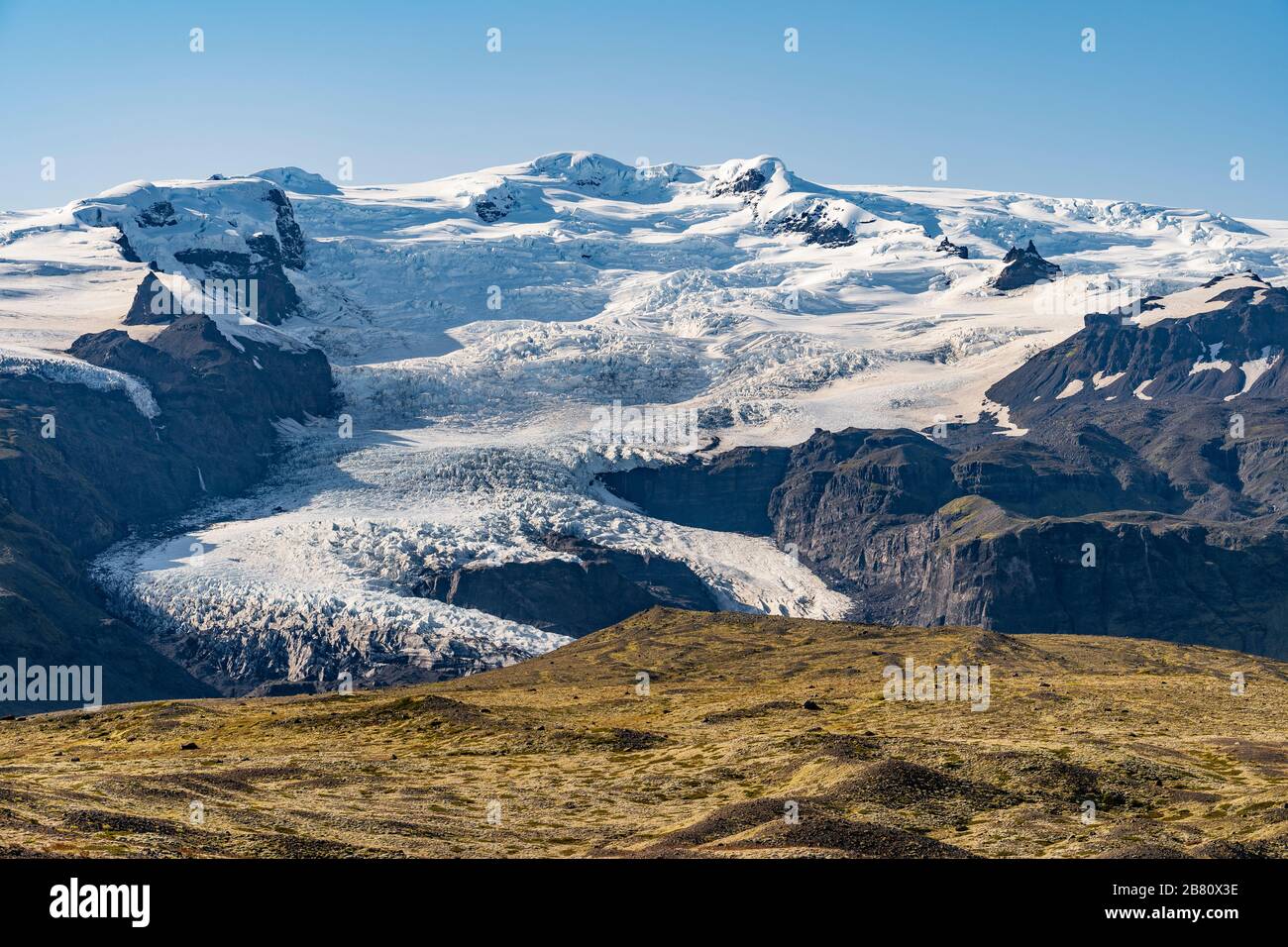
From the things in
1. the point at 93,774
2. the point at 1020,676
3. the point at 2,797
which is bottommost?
the point at 1020,676

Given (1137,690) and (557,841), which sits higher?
(557,841)

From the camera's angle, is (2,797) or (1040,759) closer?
(2,797)
